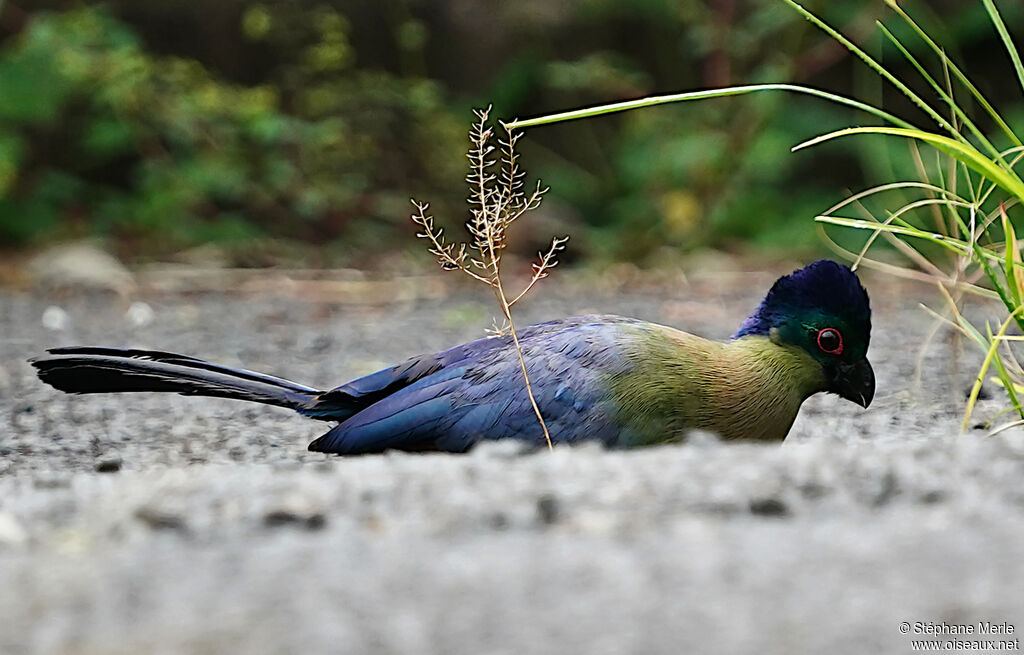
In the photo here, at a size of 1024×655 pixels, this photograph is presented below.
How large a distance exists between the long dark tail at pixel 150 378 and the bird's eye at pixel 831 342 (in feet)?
3.10

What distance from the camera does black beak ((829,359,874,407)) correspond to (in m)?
2.32

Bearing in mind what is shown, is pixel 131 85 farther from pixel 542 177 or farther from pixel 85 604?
pixel 85 604

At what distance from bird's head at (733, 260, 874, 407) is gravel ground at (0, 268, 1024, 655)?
1.07 ft

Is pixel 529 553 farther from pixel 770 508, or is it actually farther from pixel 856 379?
pixel 856 379

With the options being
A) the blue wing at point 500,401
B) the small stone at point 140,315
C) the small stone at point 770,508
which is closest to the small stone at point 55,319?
the small stone at point 140,315

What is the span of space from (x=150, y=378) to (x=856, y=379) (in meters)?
1.31

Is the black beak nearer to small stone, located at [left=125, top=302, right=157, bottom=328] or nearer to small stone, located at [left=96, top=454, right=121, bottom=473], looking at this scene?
small stone, located at [left=96, top=454, right=121, bottom=473]

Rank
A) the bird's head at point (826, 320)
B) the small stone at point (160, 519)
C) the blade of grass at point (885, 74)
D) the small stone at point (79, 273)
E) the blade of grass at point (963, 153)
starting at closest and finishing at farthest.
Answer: the small stone at point (160, 519) < the blade of grass at point (963, 153) < the blade of grass at point (885, 74) < the bird's head at point (826, 320) < the small stone at point (79, 273)

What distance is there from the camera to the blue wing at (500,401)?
84.4 inches

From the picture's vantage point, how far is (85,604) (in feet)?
3.92

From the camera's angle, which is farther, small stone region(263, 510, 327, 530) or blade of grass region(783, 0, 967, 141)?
blade of grass region(783, 0, 967, 141)

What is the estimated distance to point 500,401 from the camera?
217 cm

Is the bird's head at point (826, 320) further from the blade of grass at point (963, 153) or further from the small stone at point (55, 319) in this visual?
the small stone at point (55, 319)

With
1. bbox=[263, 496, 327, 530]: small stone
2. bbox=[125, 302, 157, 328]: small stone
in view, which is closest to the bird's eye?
bbox=[263, 496, 327, 530]: small stone
